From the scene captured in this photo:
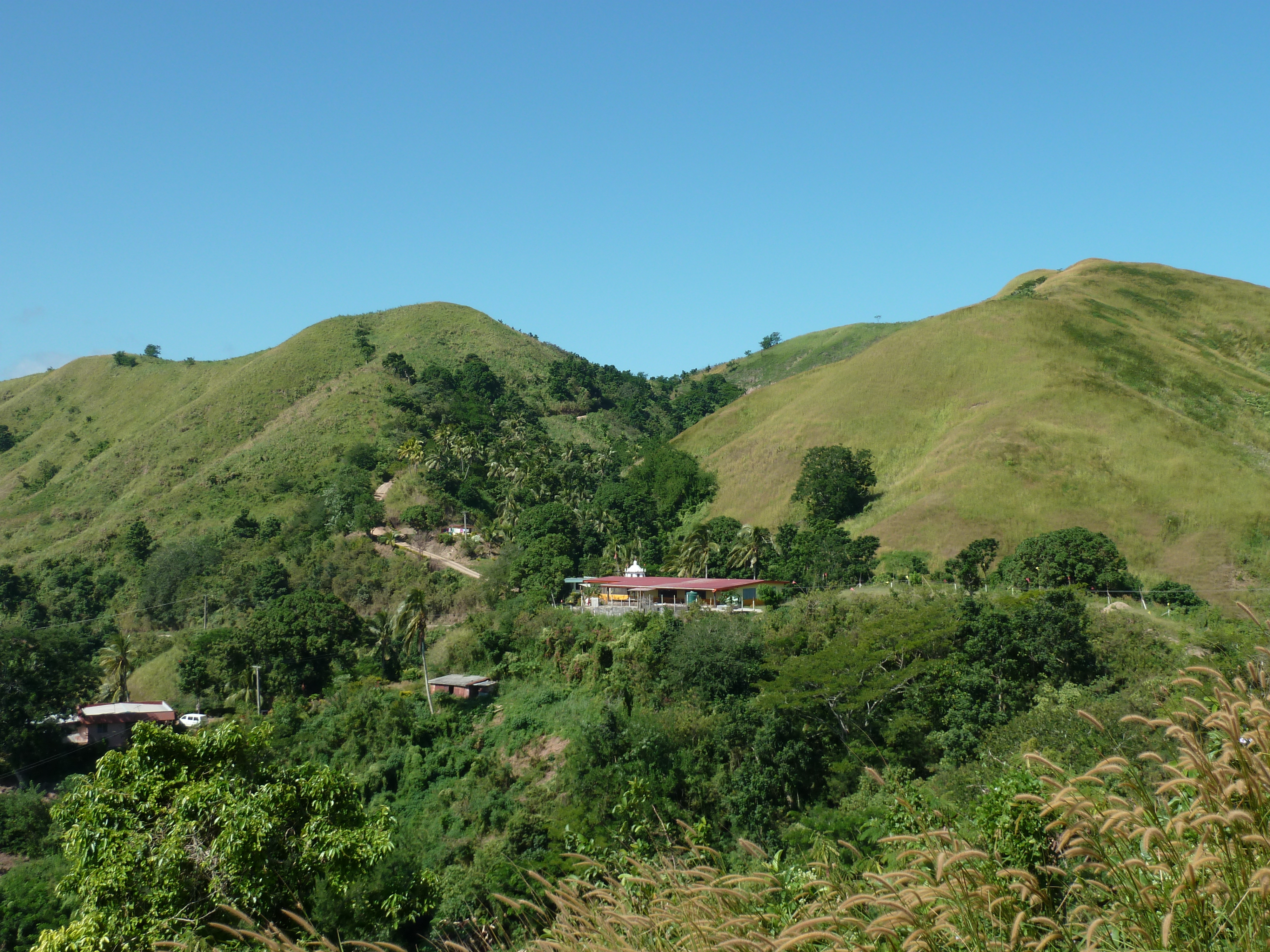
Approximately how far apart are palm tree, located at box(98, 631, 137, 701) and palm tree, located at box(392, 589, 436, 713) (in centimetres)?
1632

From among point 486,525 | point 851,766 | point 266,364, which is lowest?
point 851,766

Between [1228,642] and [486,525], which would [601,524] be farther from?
[1228,642]

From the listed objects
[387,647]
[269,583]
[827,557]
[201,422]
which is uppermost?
[201,422]

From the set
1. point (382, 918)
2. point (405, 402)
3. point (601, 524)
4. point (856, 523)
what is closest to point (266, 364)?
point (405, 402)

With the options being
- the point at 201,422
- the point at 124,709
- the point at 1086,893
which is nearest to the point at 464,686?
the point at 124,709

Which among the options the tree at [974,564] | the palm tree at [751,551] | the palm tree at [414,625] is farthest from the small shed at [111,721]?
the tree at [974,564]

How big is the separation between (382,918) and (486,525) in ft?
188

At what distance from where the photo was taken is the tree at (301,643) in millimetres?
46656

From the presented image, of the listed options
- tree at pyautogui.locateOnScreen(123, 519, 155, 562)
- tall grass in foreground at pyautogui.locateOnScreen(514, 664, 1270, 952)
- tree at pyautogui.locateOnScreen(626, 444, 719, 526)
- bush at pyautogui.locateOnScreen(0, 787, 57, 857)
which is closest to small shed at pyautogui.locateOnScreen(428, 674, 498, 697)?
bush at pyautogui.locateOnScreen(0, 787, 57, 857)

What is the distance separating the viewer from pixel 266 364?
Result: 11800 cm

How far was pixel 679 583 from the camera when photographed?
1930 inches

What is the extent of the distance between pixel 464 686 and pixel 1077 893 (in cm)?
3971

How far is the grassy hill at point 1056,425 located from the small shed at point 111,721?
4139cm

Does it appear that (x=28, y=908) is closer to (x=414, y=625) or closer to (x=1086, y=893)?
(x=414, y=625)
